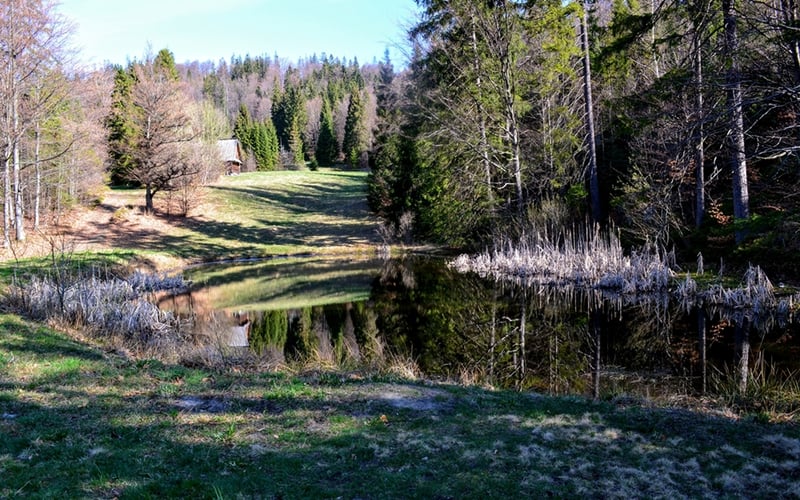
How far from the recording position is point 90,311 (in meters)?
11.2

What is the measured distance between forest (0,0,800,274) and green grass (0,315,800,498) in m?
3.80

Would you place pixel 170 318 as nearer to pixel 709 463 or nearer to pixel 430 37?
pixel 709 463

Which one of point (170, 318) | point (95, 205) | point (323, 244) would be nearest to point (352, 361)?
point (170, 318)

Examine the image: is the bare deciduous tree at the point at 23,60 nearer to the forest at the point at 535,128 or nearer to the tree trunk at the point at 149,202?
the forest at the point at 535,128

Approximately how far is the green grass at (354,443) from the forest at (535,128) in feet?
12.5

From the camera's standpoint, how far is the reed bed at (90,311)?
10.8 m

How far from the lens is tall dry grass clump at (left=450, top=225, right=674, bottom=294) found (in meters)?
14.3

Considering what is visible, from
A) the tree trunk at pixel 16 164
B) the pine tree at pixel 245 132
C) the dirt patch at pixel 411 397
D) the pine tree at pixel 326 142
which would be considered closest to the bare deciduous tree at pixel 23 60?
the tree trunk at pixel 16 164

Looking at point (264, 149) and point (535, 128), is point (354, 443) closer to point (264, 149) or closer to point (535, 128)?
point (535, 128)

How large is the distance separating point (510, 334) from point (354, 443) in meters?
7.41

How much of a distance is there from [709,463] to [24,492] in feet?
16.3

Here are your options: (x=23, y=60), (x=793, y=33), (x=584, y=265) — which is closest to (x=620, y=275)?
(x=584, y=265)

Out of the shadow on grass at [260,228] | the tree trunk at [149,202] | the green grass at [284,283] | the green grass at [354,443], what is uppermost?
the tree trunk at [149,202]

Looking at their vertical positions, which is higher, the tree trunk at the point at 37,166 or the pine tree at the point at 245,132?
the pine tree at the point at 245,132
